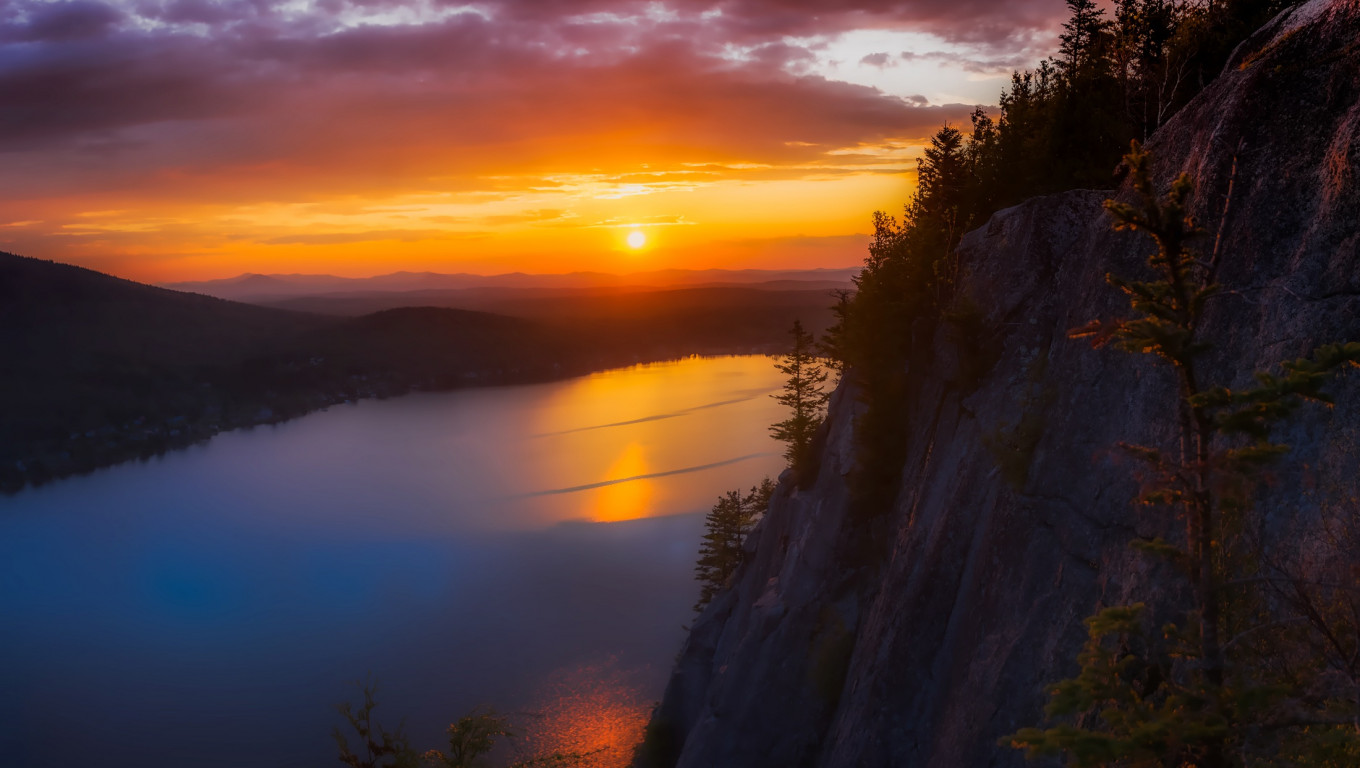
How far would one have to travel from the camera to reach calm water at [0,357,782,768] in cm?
5084

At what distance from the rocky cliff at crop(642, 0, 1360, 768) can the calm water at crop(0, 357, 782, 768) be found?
30405mm

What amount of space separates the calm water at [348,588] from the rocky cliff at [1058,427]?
30.4m

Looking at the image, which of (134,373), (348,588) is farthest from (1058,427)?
(134,373)

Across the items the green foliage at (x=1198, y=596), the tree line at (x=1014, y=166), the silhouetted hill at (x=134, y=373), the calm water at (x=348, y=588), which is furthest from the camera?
the silhouetted hill at (x=134, y=373)

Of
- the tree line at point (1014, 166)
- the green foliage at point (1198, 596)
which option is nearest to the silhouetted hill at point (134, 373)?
the tree line at point (1014, 166)

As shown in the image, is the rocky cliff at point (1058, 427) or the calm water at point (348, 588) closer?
the rocky cliff at point (1058, 427)

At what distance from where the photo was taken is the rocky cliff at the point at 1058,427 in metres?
10.5

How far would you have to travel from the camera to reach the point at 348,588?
7138 centimetres

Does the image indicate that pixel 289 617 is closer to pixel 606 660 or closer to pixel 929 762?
pixel 606 660

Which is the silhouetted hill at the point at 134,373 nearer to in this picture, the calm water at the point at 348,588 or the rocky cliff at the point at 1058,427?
the calm water at the point at 348,588

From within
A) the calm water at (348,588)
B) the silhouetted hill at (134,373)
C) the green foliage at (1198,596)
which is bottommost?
the calm water at (348,588)

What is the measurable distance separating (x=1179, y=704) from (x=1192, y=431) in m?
2.50

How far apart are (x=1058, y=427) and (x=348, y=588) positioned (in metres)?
71.0

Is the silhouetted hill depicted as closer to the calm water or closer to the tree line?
the calm water
